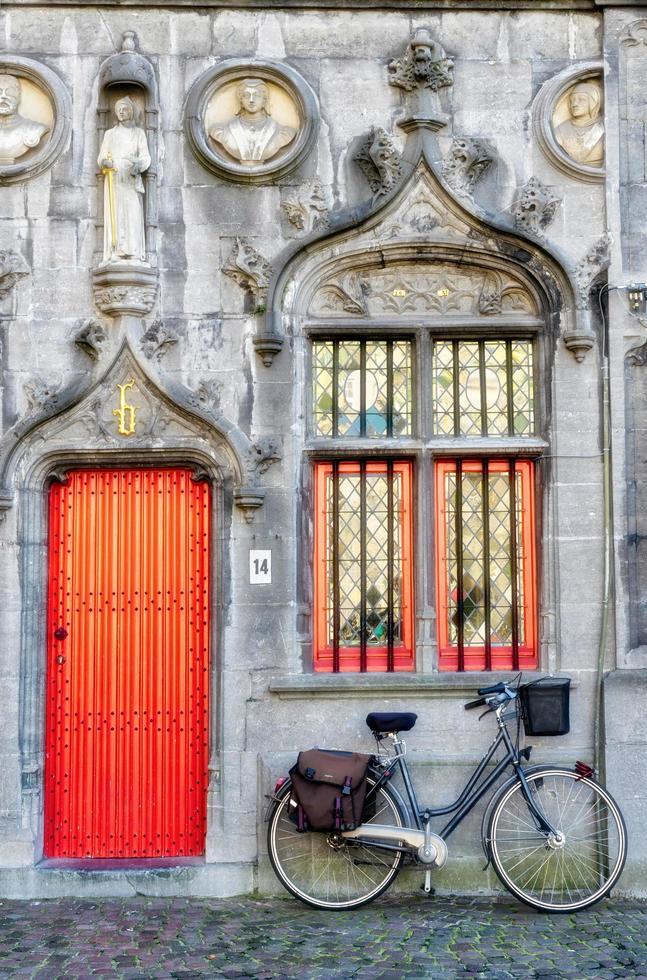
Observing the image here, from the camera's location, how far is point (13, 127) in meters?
8.41

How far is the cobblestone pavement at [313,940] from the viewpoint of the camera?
6.52 metres

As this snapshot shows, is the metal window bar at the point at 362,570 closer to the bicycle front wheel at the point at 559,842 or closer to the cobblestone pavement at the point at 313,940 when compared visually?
the bicycle front wheel at the point at 559,842

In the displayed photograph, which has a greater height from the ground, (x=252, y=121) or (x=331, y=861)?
(x=252, y=121)

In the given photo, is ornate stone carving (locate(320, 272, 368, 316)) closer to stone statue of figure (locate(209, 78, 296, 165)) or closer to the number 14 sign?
stone statue of figure (locate(209, 78, 296, 165))

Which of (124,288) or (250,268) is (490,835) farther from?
(124,288)

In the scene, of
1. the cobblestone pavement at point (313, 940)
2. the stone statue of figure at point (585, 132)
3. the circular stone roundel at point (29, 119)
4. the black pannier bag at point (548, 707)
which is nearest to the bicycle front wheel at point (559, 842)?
the cobblestone pavement at point (313, 940)

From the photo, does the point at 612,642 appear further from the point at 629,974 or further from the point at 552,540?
the point at 629,974

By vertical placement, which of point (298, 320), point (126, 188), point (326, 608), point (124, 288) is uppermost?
point (126, 188)

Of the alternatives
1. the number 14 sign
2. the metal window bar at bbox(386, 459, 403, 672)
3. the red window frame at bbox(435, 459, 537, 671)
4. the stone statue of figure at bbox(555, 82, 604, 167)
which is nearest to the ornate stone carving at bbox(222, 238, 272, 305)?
the metal window bar at bbox(386, 459, 403, 672)

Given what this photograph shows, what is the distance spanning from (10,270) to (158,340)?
1.13 metres

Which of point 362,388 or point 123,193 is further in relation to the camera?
point 362,388

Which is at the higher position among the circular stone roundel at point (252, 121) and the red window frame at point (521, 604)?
the circular stone roundel at point (252, 121)

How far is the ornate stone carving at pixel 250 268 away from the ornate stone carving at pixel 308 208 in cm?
36

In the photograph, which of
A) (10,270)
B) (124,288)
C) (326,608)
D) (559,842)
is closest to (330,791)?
(326,608)
